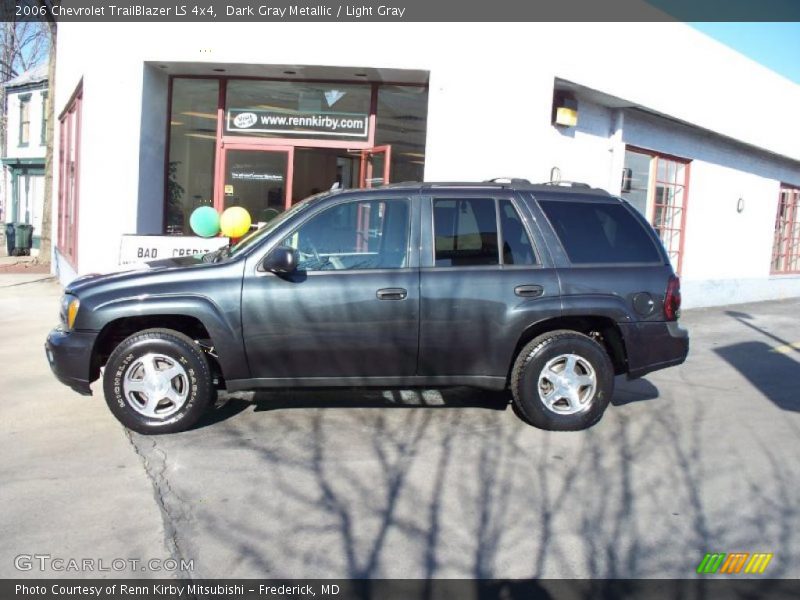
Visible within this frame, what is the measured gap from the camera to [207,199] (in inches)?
440

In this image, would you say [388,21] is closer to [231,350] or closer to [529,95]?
[529,95]

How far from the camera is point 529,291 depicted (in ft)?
18.0

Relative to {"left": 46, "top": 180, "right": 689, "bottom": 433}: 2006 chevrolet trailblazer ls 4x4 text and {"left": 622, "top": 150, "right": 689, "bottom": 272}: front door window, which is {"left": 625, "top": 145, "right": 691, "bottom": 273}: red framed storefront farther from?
{"left": 46, "top": 180, "right": 689, "bottom": 433}: 2006 chevrolet trailblazer ls 4x4 text

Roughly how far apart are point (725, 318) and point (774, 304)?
13.1 ft

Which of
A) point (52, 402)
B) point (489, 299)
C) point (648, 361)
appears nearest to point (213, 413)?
point (52, 402)

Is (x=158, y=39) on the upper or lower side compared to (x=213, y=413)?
upper

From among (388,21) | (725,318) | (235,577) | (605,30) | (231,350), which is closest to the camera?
(235,577)

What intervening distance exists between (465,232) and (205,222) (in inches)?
185

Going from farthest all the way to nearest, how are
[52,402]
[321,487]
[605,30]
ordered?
[605,30] → [52,402] → [321,487]

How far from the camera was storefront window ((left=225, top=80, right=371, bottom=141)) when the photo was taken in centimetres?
1083

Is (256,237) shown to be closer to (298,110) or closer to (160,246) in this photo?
(160,246)

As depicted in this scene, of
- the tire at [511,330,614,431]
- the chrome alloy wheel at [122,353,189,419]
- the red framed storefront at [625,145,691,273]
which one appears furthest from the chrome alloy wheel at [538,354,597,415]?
the red framed storefront at [625,145,691,273]

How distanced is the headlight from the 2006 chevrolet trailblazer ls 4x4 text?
2cm

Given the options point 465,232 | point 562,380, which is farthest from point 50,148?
point 562,380
